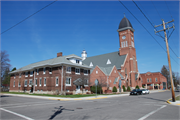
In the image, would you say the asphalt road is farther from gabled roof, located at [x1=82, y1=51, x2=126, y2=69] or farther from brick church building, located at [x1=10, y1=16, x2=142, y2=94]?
gabled roof, located at [x1=82, y1=51, x2=126, y2=69]

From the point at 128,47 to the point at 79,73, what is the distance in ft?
98.5

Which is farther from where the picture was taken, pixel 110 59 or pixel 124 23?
pixel 124 23

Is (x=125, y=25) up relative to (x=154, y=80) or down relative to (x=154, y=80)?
up

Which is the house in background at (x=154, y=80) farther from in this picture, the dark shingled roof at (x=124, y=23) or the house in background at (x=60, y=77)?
the house in background at (x=60, y=77)

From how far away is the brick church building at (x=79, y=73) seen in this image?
30.5m

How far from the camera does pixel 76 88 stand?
32.3m

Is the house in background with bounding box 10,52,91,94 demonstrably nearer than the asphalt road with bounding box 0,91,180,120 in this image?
No

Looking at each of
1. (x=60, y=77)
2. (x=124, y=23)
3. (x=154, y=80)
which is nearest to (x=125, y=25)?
(x=124, y=23)

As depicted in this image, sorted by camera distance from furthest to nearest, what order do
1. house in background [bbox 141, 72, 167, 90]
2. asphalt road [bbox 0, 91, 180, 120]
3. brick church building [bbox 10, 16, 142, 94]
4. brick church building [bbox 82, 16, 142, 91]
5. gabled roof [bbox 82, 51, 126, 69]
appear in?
house in background [bbox 141, 72, 167, 90] < gabled roof [bbox 82, 51, 126, 69] < brick church building [bbox 82, 16, 142, 91] < brick church building [bbox 10, 16, 142, 94] < asphalt road [bbox 0, 91, 180, 120]

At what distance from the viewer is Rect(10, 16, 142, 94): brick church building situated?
30.5 metres

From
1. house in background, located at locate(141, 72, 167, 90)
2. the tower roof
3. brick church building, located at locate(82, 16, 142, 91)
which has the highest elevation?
the tower roof

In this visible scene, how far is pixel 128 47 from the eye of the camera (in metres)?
55.9

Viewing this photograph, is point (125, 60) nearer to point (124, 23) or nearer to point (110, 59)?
point (110, 59)

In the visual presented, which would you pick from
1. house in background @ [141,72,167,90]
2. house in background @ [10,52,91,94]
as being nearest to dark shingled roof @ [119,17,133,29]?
house in background @ [141,72,167,90]
